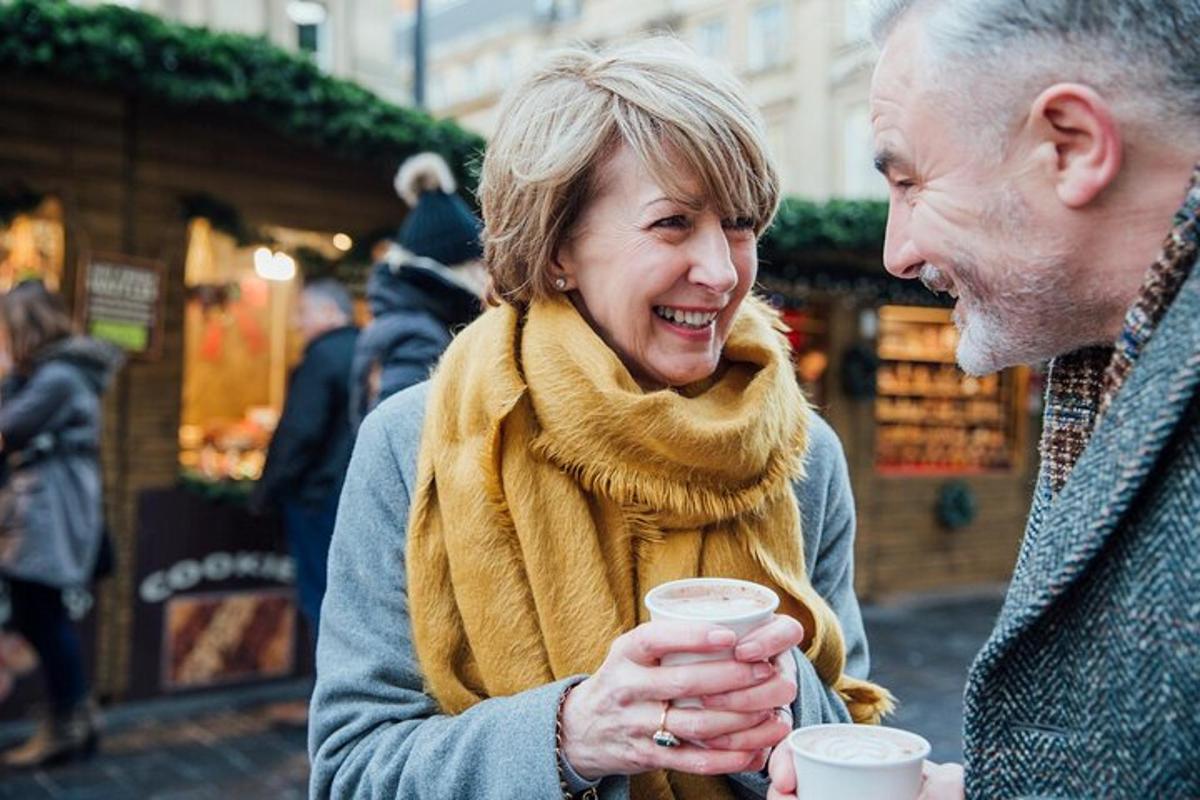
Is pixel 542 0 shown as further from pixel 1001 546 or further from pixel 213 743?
pixel 213 743

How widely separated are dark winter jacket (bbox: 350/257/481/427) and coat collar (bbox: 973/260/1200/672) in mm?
2844

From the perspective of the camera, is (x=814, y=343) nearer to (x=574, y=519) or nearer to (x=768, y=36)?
(x=574, y=519)

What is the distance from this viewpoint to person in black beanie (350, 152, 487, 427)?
3877mm

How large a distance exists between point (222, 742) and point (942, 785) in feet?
16.9

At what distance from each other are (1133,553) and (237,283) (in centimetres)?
648

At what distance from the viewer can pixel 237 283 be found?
6816 millimetres

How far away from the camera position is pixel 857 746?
1189 mm

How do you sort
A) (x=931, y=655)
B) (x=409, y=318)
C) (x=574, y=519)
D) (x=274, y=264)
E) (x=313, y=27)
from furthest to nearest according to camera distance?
(x=313, y=27), (x=931, y=655), (x=274, y=264), (x=409, y=318), (x=574, y=519)

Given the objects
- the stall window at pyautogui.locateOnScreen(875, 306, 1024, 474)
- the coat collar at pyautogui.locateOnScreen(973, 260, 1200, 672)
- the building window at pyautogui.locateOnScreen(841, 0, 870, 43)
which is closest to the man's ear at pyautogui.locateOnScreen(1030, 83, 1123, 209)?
the coat collar at pyautogui.locateOnScreen(973, 260, 1200, 672)

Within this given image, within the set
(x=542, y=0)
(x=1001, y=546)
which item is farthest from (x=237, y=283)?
(x=542, y=0)

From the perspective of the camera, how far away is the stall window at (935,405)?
36.5ft

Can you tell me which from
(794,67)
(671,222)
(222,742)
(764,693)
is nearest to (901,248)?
(671,222)

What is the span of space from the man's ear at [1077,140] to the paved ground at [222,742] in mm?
4589

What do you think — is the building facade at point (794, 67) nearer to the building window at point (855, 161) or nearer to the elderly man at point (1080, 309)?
the building window at point (855, 161)
